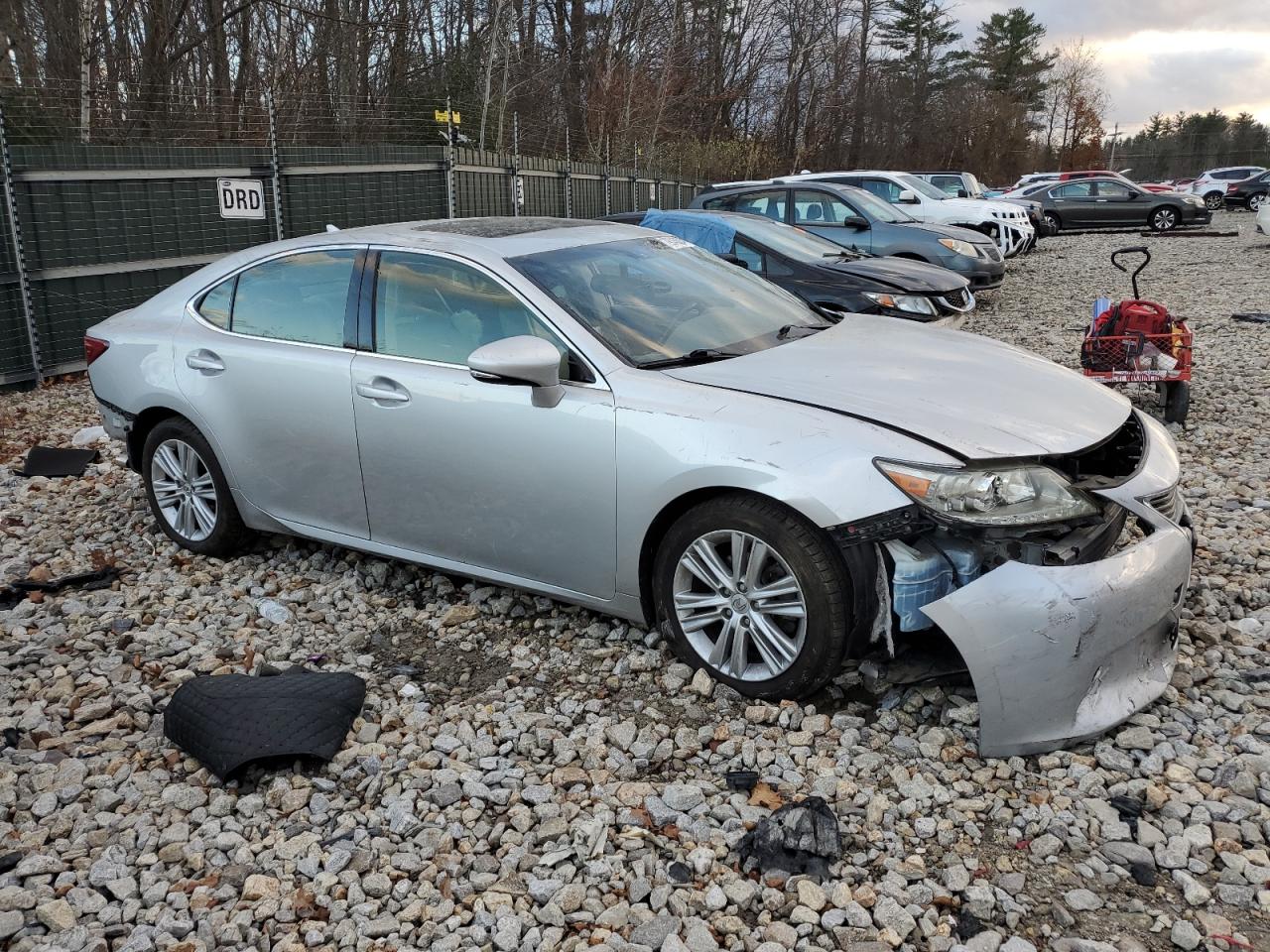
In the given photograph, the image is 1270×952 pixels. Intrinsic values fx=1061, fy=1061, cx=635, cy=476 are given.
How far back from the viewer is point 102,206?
9766 mm

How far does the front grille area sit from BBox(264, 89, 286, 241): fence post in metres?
10.1

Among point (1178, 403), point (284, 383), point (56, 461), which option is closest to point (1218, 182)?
point (1178, 403)

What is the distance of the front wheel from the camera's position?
26.4 meters

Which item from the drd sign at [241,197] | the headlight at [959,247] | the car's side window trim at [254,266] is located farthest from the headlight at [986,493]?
the drd sign at [241,197]

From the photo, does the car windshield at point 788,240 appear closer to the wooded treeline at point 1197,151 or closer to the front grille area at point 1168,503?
the front grille area at point 1168,503

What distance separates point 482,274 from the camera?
4.16 meters

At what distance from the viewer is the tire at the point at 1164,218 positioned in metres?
26.3

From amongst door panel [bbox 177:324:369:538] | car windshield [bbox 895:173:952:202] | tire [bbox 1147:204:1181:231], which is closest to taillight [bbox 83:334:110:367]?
door panel [bbox 177:324:369:538]

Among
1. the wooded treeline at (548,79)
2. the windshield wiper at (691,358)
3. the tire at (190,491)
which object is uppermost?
the wooded treeline at (548,79)

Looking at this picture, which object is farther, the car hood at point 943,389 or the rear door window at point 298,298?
the rear door window at point 298,298

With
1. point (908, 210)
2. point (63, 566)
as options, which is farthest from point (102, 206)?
point (908, 210)

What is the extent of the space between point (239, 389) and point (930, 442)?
304cm

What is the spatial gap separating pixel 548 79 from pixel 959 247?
15985 millimetres

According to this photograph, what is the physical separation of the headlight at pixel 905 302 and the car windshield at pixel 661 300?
3.99 metres
